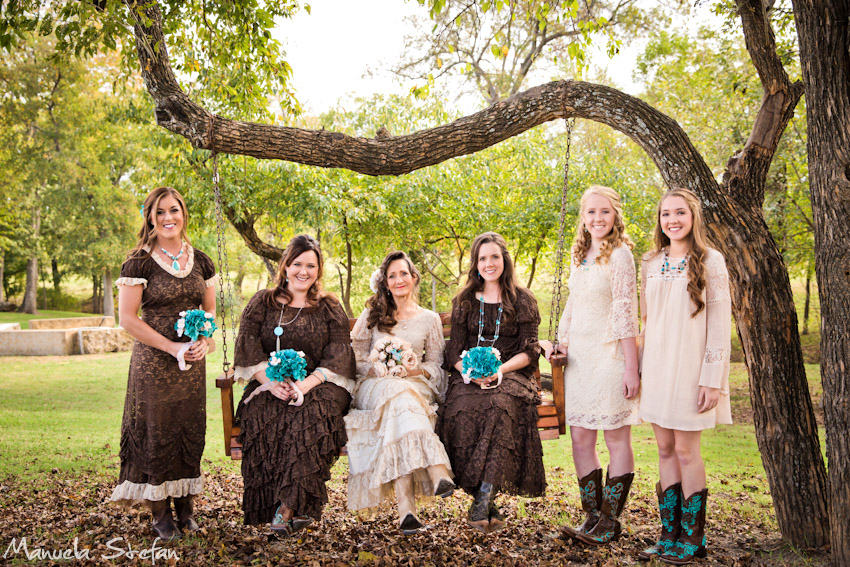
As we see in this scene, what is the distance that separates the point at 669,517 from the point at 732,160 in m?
2.16

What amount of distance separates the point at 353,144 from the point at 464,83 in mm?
10698

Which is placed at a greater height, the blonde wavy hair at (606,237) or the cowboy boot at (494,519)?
the blonde wavy hair at (606,237)

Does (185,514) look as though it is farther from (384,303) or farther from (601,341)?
(601,341)

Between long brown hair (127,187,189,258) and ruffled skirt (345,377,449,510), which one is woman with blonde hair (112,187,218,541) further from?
ruffled skirt (345,377,449,510)

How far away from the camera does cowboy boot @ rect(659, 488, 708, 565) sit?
339 centimetres

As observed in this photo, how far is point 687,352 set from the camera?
334 centimetres

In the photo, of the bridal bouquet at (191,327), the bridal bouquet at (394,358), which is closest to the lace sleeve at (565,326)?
the bridal bouquet at (394,358)

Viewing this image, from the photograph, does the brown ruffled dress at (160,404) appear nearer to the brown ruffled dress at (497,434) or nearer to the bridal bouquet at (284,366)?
the bridal bouquet at (284,366)

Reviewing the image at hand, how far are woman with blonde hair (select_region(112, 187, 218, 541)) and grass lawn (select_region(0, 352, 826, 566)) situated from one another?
0.39m

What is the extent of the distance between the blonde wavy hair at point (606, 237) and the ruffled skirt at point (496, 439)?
35.2 inches

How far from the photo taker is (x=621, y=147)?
18078 mm

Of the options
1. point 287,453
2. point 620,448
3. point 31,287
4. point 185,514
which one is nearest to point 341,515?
point 185,514

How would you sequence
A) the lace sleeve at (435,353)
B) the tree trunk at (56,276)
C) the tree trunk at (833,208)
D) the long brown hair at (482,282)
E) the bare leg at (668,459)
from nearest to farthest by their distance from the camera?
the tree trunk at (833,208), the bare leg at (668,459), the long brown hair at (482,282), the lace sleeve at (435,353), the tree trunk at (56,276)

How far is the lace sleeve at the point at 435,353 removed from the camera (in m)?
4.25
